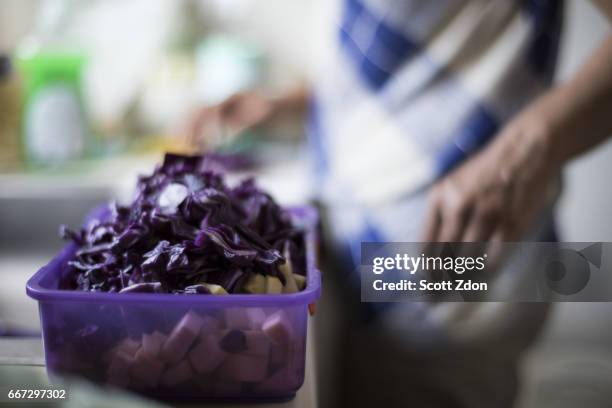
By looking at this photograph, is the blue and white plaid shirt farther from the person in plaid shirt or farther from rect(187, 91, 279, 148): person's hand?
rect(187, 91, 279, 148): person's hand

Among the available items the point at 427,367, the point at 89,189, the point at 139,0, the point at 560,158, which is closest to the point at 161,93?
the point at 139,0

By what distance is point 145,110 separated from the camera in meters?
1.25

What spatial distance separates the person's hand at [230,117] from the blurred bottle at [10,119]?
1.20 ft

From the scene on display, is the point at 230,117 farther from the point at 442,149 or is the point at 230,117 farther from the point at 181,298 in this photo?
the point at 181,298

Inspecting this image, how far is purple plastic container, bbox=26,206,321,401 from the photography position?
36 centimetres

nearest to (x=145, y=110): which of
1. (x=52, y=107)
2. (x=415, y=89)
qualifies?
(x=52, y=107)

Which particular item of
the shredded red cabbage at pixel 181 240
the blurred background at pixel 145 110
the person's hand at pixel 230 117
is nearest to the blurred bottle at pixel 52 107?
the blurred background at pixel 145 110

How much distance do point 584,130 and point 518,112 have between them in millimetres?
78

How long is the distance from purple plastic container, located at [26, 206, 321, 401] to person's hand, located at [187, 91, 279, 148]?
1.40ft

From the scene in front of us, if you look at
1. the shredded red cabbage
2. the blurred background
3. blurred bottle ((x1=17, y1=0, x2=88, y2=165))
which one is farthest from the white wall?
blurred bottle ((x1=17, y1=0, x2=88, y2=165))

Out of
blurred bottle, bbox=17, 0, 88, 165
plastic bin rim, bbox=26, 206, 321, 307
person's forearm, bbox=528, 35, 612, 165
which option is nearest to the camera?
plastic bin rim, bbox=26, 206, 321, 307

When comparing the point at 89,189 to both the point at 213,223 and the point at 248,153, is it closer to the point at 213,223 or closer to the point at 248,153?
the point at 248,153

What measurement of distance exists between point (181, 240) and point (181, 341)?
0.27ft

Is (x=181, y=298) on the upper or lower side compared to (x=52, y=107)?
lower
